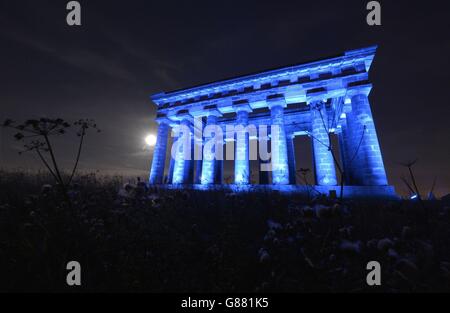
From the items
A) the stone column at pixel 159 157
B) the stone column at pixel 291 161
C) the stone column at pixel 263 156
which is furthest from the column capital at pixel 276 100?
the stone column at pixel 159 157

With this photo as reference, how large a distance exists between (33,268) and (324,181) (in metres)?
Answer: 16.8

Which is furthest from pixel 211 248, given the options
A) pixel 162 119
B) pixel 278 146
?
pixel 162 119

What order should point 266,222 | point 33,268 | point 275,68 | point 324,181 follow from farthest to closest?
point 275,68 → point 324,181 → point 266,222 → point 33,268

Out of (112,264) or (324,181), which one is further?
(324,181)

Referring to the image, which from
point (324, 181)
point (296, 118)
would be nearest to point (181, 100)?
point (296, 118)

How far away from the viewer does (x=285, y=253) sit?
461 cm

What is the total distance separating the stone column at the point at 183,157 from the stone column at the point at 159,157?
5.52 feet

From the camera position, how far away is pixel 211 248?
4.75 metres

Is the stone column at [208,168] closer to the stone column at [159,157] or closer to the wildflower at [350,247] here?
the stone column at [159,157]

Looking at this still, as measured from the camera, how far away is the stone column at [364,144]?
46.2 ft

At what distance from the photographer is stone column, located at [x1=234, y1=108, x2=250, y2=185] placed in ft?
58.1

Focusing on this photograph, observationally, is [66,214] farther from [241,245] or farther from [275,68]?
[275,68]
